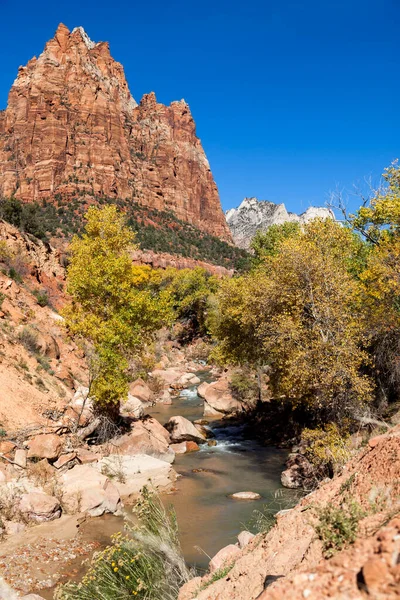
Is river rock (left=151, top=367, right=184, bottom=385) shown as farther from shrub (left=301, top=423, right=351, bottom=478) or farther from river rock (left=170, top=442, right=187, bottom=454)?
shrub (left=301, top=423, right=351, bottom=478)

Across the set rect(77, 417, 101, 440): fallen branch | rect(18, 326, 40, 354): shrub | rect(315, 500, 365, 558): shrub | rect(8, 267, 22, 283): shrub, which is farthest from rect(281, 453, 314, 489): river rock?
rect(8, 267, 22, 283): shrub

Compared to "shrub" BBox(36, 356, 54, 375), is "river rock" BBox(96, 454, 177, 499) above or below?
below

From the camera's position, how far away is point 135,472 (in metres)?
12.7

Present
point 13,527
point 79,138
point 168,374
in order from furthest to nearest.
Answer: point 79,138, point 168,374, point 13,527

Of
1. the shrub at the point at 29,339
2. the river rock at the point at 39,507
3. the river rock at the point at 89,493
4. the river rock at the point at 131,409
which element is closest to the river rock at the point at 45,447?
the river rock at the point at 89,493

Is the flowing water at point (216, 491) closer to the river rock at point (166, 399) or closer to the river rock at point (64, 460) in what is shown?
the river rock at point (64, 460)

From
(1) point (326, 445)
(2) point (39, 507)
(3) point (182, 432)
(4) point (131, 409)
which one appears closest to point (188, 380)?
(3) point (182, 432)

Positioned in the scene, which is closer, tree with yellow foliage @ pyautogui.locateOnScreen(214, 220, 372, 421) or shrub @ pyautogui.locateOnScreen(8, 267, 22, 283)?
tree with yellow foliage @ pyautogui.locateOnScreen(214, 220, 372, 421)

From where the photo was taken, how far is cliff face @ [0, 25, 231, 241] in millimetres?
95812

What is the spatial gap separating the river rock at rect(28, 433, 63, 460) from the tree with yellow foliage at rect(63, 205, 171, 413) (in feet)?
Result: 7.87

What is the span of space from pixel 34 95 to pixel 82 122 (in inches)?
490

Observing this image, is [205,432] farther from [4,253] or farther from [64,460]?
[4,253]

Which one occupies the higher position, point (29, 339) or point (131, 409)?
point (29, 339)

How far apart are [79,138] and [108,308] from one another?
97.0 meters
